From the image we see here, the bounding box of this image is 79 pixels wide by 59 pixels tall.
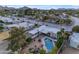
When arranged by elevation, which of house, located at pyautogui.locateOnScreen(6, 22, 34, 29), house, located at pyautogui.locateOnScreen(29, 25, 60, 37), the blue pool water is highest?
house, located at pyautogui.locateOnScreen(6, 22, 34, 29)

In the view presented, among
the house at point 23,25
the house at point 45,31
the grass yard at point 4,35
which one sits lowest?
the grass yard at point 4,35

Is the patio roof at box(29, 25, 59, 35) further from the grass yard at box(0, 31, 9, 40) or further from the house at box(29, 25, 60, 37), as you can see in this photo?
the grass yard at box(0, 31, 9, 40)

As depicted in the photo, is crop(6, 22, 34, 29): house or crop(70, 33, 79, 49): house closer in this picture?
crop(70, 33, 79, 49): house

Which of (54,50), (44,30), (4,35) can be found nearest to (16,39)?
(4,35)

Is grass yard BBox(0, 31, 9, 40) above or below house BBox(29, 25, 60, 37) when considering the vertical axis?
below

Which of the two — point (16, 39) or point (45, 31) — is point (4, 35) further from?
point (45, 31)

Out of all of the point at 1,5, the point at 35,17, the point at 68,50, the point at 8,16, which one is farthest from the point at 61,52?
the point at 1,5

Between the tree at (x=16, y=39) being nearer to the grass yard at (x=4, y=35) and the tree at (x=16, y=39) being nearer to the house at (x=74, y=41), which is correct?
the grass yard at (x=4, y=35)

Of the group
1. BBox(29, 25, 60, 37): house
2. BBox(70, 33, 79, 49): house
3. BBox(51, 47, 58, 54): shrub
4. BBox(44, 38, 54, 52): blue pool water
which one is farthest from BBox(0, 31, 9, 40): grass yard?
BBox(70, 33, 79, 49): house

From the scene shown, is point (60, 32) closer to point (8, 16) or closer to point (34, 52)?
point (34, 52)

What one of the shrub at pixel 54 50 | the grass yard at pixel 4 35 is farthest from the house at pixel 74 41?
the grass yard at pixel 4 35
